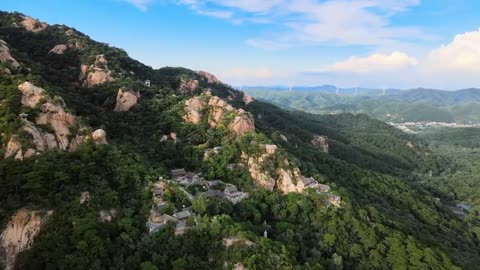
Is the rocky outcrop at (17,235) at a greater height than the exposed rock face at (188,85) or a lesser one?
lesser

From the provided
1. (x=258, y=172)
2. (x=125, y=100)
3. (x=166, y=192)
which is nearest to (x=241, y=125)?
(x=258, y=172)

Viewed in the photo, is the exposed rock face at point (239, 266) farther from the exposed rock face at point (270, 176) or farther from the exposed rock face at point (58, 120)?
the exposed rock face at point (58, 120)

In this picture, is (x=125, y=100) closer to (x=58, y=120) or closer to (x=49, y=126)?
(x=58, y=120)

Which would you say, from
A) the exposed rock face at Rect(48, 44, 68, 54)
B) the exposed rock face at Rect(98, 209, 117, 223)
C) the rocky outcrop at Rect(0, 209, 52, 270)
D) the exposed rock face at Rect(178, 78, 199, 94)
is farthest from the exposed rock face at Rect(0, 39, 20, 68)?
the exposed rock face at Rect(178, 78, 199, 94)

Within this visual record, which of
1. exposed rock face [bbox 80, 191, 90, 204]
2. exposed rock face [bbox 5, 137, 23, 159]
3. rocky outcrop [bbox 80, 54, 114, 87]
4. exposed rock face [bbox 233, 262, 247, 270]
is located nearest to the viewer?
exposed rock face [bbox 233, 262, 247, 270]

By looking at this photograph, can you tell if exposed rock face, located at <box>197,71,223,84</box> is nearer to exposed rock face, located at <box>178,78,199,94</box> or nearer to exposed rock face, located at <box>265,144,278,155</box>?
exposed rock face, located at <box>178,78,199,94</box>

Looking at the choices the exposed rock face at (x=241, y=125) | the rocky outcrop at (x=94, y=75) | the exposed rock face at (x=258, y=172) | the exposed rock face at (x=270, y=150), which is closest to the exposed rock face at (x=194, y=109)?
the exposed rock face at (x=241, y=125)
